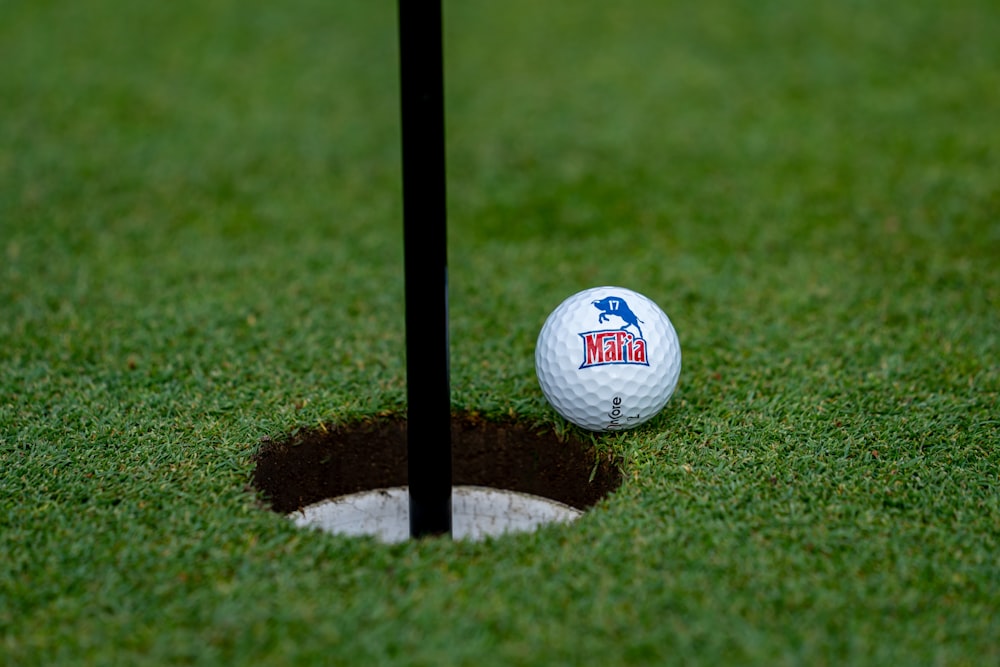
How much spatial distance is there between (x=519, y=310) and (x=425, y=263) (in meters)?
1.55

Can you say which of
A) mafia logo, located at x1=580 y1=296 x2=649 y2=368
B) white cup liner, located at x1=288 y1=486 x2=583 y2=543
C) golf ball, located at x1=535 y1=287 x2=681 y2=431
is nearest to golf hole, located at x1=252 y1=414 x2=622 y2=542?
white cup liner, located at x1=288 y1=486 x2=583 y2=543

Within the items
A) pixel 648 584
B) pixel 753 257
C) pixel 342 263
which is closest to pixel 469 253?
pixel 342 263

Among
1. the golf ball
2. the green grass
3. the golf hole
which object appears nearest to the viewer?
the green grass

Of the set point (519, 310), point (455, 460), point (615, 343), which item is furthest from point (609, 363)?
point (519, 310)

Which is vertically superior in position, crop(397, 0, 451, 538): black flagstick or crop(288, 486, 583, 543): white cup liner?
crop(397, 0, 451, 538): black flagstick

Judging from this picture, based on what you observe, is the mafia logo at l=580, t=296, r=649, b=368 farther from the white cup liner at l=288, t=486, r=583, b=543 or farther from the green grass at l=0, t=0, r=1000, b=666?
the white cup liner at l=288, t=486, r=583, b=543

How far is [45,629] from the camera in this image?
2.30 m

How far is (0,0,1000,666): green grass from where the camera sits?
2.34 m

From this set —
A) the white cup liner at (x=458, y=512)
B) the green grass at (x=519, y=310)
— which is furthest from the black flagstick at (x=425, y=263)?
the white cup liner at (x=458, y=512)

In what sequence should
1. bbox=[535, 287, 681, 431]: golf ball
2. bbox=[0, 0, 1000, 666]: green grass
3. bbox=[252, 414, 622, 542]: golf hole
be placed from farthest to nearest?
bbox=[252, 414, 622, 542]: golf hole < bbox=[535, 287, 681, 431]: golf ball < bbox=[0, 0, 1000, 666]: green grass

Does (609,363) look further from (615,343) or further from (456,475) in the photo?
(456,475)

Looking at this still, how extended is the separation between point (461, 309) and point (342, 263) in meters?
0.70

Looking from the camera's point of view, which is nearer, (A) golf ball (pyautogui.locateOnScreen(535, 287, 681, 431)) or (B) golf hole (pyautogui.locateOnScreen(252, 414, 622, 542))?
(A) golf ball (pyautogui.locateOnScreen(535, 287, 681, 431))

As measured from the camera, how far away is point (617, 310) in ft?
10.2
